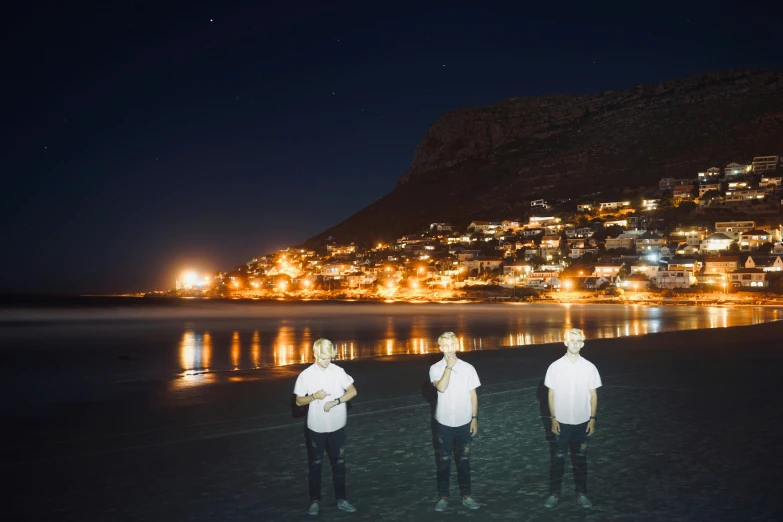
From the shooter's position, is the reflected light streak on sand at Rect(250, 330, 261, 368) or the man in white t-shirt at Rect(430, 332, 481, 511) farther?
the reflected light streak on sand at Rect(250, 330, 261, 368)

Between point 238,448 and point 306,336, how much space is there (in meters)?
30.9

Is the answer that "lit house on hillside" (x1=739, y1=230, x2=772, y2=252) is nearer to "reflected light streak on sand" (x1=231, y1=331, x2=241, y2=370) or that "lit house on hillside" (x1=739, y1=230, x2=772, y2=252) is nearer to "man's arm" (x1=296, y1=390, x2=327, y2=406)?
"reflected light streak on sand" (x1=231, y1=331, x2=241, y2=370)

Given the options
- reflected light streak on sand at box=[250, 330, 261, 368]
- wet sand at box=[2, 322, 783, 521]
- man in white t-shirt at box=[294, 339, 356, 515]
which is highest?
man in white t-shirt at box=[294, 339, 356, 515]

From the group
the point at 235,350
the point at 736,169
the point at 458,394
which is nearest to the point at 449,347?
the point at 458,394

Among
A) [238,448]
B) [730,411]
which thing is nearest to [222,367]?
[238,448]

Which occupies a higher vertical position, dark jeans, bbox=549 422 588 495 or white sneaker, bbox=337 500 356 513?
dark jeans, bbox=549 422 588 495

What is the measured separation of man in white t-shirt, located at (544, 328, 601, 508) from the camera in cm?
584

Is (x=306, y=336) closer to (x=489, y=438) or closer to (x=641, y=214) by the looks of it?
(x=489, y=438)

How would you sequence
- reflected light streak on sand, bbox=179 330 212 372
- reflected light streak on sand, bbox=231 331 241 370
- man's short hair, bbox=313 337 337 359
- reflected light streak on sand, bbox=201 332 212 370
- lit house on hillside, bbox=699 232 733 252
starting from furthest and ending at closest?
lit house on hillside, bbox=699 232 733 252
reflected light streak on sand, bbox=201 332 212 370
reflected light streak on sand, bbox=231 331 241 370
reflected light streak on sand, bbox=179 330 212 372
man's short hair, bbox=313 337 337 359

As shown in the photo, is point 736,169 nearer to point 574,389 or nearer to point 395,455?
point 395,455

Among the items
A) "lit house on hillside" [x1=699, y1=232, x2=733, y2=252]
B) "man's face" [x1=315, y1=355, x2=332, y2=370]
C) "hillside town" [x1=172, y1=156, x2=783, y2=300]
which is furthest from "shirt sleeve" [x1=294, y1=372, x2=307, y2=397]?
"lit house on hillside" [x1=699, y1=232, x2=733, y2=252]

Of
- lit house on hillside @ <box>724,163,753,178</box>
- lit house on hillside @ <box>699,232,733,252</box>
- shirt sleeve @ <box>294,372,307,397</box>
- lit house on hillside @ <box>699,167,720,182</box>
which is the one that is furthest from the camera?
lit house on hillside @ <box>699,167,720,182</box>

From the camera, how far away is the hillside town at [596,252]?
98.5 metres

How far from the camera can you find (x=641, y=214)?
14575 centimetres
